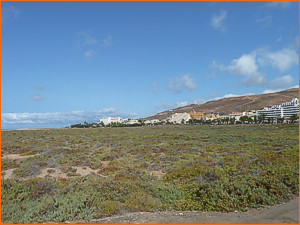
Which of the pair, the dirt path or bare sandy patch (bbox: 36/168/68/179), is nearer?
the dirt path

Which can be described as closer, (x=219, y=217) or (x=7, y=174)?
(x=219, y=217)

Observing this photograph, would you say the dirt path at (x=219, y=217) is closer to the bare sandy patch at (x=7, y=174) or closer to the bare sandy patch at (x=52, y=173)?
the bare sandy patch at (x=52, y=173)

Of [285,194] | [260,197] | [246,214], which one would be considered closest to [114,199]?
[246,214]

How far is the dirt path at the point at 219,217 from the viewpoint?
600cm

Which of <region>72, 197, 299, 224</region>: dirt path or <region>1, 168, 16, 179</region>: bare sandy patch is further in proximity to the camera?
<region>1, 168, 16, 179</region>: bare sandy patch

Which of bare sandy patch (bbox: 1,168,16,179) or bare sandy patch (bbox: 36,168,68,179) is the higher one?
bare sandy patch (bbox: 1,168,16,179)

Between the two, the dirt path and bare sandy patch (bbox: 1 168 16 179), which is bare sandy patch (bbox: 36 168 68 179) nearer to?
bare sandy patch (bbox: 1 168 16 179)

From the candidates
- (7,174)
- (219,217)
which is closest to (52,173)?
(7,174)

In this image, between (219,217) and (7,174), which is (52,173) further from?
(219,217)

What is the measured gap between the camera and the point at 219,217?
21.3 feet

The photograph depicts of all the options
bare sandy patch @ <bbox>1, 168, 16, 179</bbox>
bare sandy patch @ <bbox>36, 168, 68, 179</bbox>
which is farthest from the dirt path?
bare sandy patch @ <bbox>1, 168, 16, 179</bbox>

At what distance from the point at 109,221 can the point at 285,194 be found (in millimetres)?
5915

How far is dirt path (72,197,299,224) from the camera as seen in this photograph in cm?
600

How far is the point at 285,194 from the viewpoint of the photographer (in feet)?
23.7
